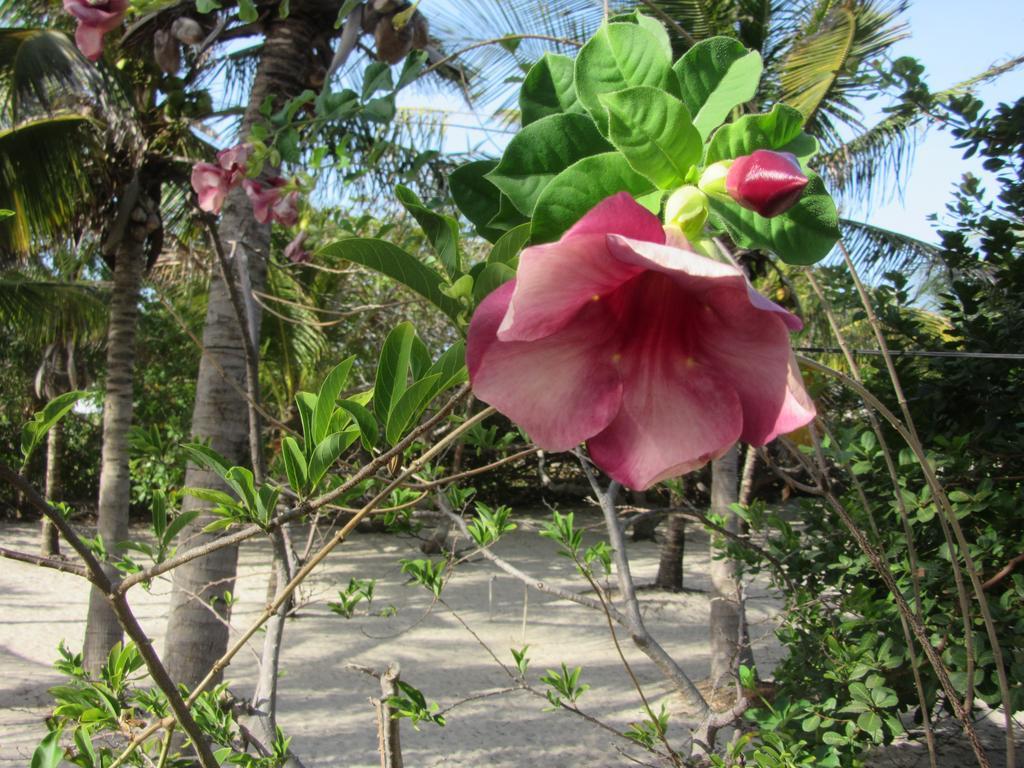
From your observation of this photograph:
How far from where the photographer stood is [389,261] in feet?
1.32

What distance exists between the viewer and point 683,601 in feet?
24.0

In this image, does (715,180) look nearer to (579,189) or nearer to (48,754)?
(579,189)

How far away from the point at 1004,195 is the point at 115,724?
110 inches

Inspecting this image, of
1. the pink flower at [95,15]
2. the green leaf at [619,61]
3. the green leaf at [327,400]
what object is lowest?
the green leaf at [327,400]

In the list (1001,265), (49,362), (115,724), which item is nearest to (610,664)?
(1001,265)

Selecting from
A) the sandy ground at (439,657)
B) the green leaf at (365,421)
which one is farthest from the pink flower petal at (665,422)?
the sandy ground at (439,657)

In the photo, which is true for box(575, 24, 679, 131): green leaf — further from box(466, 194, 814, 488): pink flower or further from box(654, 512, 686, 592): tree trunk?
box(654, 512, 686, 592): tree trunk

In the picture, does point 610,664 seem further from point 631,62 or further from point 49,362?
point 49,362

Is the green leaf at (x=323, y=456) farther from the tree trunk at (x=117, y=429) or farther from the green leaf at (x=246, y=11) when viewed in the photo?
the tree trunk at (x=117, y=429)

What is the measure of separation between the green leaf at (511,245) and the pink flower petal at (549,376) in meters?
0.07

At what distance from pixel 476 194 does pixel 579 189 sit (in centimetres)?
12

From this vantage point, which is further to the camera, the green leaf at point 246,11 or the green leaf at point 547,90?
the green leaf at point 246,11

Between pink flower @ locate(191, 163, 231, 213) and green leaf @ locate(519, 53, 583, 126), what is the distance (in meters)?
1.29

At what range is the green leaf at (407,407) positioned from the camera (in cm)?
52
